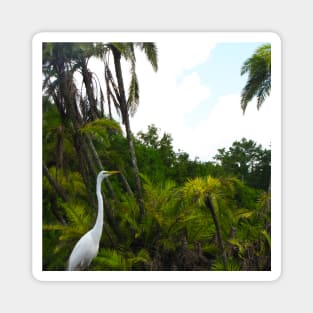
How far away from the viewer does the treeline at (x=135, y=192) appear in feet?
27.4

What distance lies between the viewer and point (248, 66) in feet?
27.3

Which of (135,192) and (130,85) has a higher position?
(130,85)

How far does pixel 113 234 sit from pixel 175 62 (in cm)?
245

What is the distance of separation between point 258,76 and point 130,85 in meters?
1.65

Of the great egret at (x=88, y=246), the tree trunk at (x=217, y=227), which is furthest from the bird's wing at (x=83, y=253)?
the tree trunk at (x=217, y=227)

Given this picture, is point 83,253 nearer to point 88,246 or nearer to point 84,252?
point 84,252

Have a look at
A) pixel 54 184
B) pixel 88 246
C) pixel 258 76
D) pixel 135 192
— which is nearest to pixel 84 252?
pixel 88 246

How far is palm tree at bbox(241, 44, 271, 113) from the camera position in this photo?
819cm

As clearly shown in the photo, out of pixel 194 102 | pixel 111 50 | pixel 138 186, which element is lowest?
pixel 138 186

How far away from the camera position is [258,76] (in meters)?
8.33

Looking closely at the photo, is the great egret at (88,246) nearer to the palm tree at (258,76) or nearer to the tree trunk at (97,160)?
the tree trunk at (97,160)

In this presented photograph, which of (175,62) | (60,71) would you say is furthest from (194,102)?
(60,71)
